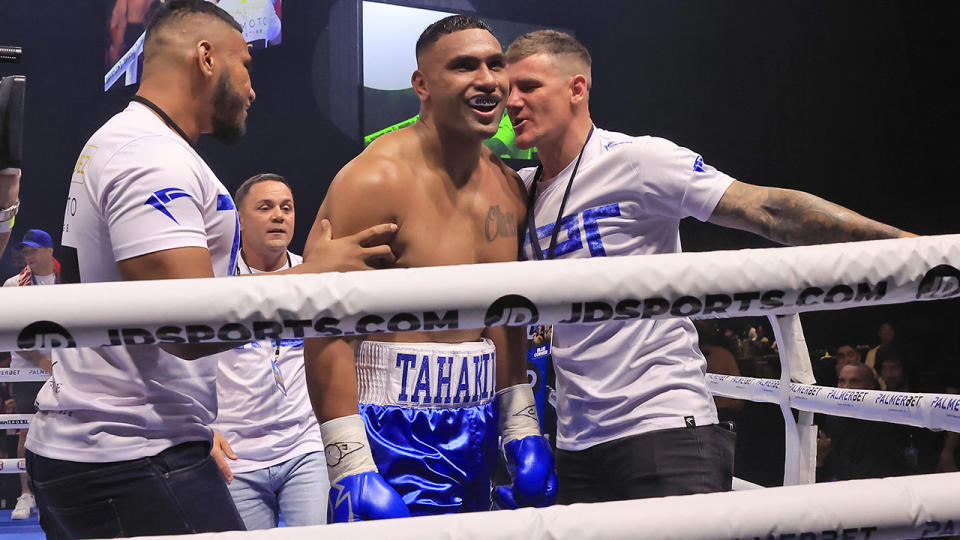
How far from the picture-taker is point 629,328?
189 centimetres

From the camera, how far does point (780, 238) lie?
1.63 m

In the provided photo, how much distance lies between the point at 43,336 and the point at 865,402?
2.30 meters

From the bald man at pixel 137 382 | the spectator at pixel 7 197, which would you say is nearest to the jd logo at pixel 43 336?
the bald man at pixel 137 382

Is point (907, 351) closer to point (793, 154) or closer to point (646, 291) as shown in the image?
point (793, 154)

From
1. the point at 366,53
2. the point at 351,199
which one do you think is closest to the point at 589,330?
the point at 351,199

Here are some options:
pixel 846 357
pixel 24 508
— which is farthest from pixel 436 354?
pixel 24 508

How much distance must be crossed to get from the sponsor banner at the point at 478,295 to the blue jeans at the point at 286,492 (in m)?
1.90

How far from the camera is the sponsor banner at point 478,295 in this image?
2.97 feet

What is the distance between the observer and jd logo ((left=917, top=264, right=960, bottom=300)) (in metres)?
1.05

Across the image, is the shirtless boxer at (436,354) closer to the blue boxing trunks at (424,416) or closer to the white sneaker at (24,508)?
the blue boxing trunks at (424,416)

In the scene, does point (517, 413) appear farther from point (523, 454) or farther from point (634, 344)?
point (634, 344)

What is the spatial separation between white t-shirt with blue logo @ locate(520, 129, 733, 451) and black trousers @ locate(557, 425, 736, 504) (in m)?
0.02

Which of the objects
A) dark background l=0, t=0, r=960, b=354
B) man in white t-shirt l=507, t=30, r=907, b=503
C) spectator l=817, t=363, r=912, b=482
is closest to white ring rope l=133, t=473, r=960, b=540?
man in white t-shirt l=507, t=30, r=907, b=503

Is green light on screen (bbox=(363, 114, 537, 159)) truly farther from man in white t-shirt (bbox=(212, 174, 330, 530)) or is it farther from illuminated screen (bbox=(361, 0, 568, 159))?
man in white t-shirt (bbox=(212, 174, 330, 530))
